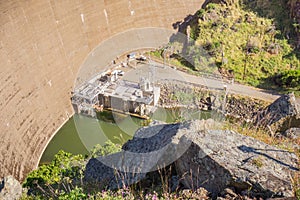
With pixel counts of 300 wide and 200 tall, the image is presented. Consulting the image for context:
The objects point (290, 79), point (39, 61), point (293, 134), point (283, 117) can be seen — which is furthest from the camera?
point (290, 79)

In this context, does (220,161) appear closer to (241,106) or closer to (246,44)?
(241,106)

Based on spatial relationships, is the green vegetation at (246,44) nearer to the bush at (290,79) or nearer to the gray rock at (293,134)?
the bush at (290,79)

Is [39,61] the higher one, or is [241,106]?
[39,61]

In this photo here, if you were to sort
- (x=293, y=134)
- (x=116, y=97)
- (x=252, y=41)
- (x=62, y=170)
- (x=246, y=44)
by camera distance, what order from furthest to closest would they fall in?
(x=246, y=44), (x=252, y=41), (x=116, y=97), (x=62, y=170), (x=293, y=134)

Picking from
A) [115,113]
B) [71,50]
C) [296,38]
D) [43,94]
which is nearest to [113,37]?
[71,50]

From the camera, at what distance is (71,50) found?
49.6 feet

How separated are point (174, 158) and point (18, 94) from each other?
29.8 feet

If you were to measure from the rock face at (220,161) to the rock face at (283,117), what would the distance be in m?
1.96

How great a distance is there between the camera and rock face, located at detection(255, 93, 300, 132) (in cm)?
636

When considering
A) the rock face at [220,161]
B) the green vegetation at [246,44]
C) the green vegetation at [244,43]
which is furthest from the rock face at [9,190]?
the green vegetation at [244,43]

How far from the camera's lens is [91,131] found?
13992 millimetres

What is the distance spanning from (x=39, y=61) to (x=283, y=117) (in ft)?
31.6

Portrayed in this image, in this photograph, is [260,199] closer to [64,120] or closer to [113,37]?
[64,120]

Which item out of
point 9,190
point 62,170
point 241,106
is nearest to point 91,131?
point 241,106
